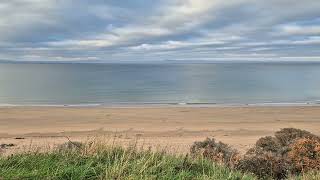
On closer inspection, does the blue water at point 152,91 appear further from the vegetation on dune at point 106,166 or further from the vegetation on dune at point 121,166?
the vegetation on dune at point 106,166

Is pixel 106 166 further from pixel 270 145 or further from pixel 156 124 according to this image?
pixel 156 124

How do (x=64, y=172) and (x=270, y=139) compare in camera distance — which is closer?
(x=64, y=172)

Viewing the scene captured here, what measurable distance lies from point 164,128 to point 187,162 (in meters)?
16.0

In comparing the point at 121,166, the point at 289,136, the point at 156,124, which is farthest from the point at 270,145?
the point at 156,124

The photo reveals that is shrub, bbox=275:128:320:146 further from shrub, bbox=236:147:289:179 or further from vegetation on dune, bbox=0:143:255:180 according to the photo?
vegetation on dune, bbox=0:143:255:180

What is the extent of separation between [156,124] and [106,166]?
1855 centimetres

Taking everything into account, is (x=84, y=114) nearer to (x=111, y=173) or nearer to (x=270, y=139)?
(x=270, y=139)

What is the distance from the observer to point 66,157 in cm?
598

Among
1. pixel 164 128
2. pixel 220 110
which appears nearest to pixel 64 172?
pixel 164 128

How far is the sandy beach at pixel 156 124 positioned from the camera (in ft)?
62.3

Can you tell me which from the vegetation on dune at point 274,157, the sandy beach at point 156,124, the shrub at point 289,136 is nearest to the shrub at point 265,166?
the vegetation on dune at point 274,157

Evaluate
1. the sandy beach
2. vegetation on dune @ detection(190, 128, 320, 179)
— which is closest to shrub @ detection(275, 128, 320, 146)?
vegetation on dune @ detection(190, 128, 320, 179)

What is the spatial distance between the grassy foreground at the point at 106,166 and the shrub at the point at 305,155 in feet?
9.78

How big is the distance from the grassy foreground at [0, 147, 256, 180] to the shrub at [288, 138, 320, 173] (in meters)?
2.98
